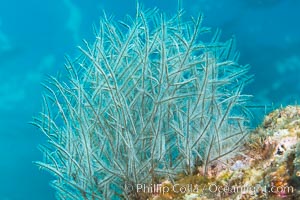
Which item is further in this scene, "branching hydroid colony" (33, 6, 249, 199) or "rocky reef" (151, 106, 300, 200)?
"branching hydroid colony" (33, 6, 249, 199)

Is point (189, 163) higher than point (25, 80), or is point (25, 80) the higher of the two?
point (25, 80)

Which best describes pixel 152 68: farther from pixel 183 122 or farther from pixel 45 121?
pixel 45 121

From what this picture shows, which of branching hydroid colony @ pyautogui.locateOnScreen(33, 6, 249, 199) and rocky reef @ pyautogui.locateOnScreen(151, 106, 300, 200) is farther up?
branching hydroid colony @ pyautogui.locateOnScreen(33, 6, 249, 199)

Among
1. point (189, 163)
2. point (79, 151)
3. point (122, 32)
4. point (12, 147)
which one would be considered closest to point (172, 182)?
point (189, 163)

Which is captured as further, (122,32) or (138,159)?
(122,32)

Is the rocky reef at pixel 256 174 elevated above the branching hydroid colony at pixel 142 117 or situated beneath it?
situated beneath
